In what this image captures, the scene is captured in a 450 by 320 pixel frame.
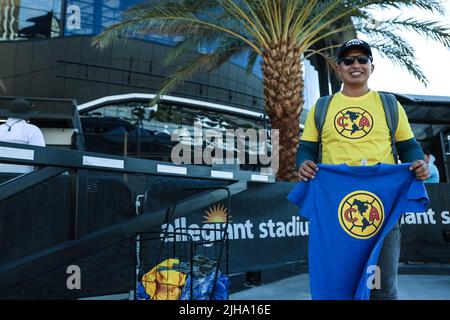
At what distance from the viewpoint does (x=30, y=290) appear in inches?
156

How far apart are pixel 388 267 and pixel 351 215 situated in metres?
0.39

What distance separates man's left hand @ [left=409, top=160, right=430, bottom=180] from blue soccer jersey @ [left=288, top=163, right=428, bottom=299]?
5 centimetres

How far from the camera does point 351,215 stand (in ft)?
8.00

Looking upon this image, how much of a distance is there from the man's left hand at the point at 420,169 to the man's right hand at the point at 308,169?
1.98 feet

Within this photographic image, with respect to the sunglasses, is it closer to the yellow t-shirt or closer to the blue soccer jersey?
the yellow t-shirt

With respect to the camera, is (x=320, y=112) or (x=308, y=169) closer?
(x=308, y=169)

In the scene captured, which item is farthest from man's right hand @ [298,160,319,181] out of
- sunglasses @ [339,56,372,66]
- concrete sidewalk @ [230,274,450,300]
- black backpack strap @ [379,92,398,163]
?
concrete sidewalk @ [230,274,450,300]

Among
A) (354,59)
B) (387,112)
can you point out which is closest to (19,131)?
(354,59)

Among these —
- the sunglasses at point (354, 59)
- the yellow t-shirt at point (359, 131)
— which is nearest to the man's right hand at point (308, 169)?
the yellow t-shirt at point (359, 131)

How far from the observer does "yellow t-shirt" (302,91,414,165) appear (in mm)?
2504

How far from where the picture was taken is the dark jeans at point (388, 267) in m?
2.35

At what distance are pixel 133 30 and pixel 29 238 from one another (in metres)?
6.97

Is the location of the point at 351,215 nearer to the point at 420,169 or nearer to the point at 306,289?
the point at 420,169
